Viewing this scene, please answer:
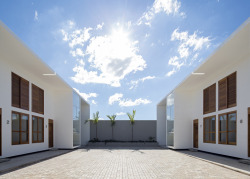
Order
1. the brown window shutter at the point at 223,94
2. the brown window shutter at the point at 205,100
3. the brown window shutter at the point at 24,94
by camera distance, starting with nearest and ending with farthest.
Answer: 1. the brown window shutter at the point at 223,94
2. the brown window shutter at the point at 24,94
3. the brown window shutter at the point at 205,100

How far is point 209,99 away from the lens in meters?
14.8

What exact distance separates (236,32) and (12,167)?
8.57 metres

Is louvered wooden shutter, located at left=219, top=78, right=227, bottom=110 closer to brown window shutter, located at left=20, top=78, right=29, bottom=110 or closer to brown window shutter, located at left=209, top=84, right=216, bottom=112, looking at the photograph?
brown window shutter, located at left=209, top=84, right=216, bottom=112

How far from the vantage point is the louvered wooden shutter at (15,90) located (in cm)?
1197

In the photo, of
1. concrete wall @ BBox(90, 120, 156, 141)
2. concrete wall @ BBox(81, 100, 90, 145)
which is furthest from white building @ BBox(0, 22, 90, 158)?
concrete wall @ BBox(90, 120, 156, 141)

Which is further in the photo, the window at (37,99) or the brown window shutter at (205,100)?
the brown window shutter at (205,100)

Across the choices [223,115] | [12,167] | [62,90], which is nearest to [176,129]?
[223,115]

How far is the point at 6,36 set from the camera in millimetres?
8375

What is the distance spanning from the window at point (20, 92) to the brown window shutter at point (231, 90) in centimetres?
1047

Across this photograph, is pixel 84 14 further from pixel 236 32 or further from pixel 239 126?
pixel 239 126

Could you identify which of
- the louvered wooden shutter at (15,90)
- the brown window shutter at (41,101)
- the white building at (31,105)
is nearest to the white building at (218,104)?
the white building at (31,105)

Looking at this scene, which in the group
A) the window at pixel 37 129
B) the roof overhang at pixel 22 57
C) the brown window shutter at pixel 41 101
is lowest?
the window at pixel 37 129

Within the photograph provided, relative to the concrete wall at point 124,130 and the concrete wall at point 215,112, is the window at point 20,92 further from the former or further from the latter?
the concrete wall at point 124,130

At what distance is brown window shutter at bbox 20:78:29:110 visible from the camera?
13.0 metres
